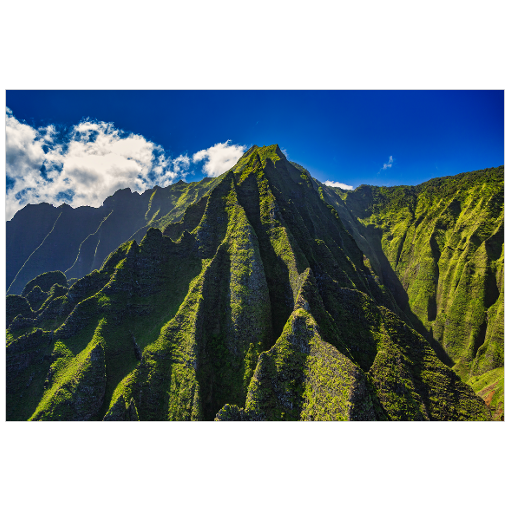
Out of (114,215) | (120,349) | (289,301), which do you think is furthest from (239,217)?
(114,215)

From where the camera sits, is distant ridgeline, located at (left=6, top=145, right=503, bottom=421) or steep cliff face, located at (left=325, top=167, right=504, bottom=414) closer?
distant ridgeline, located at (left=6, top=145, right=503, bottom=421)

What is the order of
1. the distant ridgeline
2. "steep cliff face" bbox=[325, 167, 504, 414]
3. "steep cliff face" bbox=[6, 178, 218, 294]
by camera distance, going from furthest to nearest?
"steep cliff face" bbox=[6, 178, 218, 294] < "steep cliff face" bbox=[325, 167, 504, 414] < the distant ridgeline

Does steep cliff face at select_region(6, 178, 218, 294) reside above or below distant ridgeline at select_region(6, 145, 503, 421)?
above

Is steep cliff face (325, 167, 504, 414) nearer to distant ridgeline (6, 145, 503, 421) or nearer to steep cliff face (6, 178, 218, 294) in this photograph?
distant ridgeline (6, 145, 503, 421)

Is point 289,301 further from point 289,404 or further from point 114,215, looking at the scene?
point 114,215

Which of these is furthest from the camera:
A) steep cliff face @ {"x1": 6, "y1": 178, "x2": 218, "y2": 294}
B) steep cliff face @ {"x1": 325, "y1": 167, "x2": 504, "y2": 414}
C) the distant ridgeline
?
steep cliff face @ {"x1": 6, "y1": 178, "x2": 218, "y2": 294}

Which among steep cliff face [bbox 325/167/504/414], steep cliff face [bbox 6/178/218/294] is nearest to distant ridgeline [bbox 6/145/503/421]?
steep cliff face [bbox 325/167/504/414]
